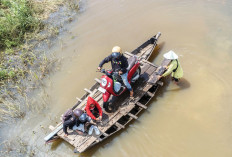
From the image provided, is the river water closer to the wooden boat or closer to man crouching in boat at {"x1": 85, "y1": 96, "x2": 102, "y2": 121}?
the wooden boat

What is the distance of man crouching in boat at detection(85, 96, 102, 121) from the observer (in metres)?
6.60

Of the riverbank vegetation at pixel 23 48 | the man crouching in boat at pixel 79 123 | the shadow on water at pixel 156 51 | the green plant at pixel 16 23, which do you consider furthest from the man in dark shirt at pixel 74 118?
the green plant at pixel 16 23

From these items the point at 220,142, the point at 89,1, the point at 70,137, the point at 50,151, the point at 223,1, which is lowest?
the point at 220,142

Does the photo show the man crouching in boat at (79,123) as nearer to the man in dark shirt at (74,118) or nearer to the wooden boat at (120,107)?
the man in dark shirt at (74,118)

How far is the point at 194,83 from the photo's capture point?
27.5ft

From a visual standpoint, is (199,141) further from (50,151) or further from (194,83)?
(50,151)

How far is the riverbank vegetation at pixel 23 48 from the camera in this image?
28.3ft

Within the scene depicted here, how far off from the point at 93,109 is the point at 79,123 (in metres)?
0.63

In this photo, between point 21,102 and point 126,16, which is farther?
point 126,16

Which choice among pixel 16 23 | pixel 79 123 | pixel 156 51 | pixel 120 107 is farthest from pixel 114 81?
pixel 16 23

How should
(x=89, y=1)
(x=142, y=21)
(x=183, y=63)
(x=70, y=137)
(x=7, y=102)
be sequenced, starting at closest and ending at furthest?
(x=70, y=137)
(x=7, y=102)
(x=183, y=63)
(x=142, y=21)
(x=89, y=1)

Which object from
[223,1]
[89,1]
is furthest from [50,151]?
[223,1]

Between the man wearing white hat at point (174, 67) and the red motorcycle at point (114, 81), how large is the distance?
100 cm

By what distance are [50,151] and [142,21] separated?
7510 millimetres
